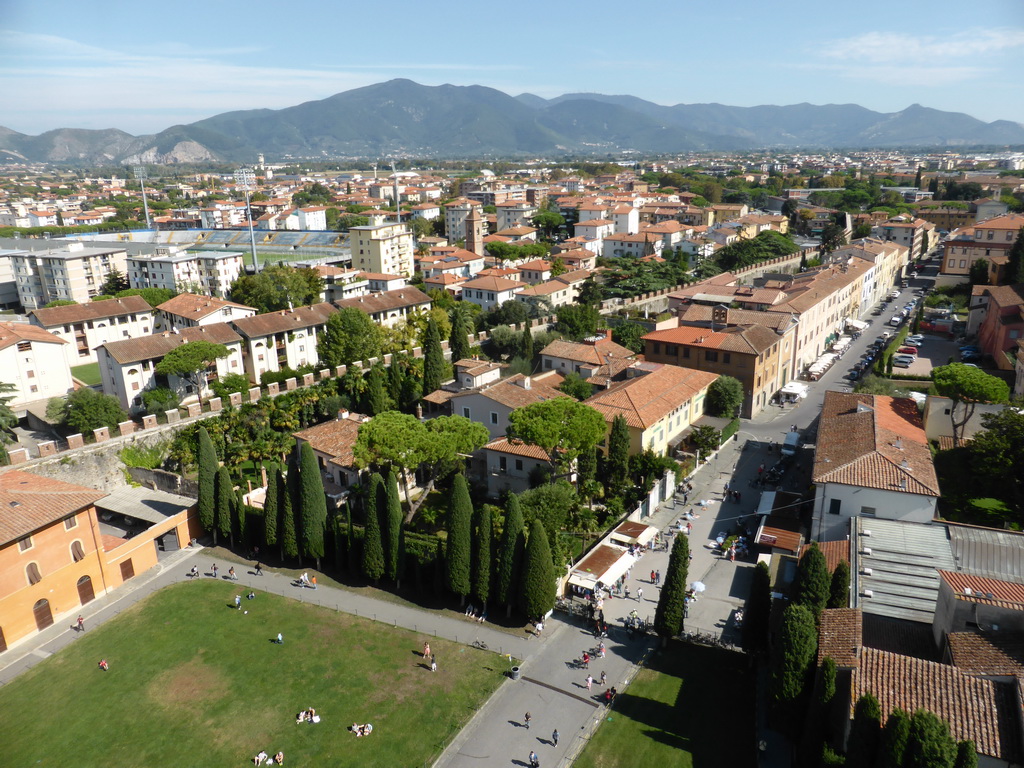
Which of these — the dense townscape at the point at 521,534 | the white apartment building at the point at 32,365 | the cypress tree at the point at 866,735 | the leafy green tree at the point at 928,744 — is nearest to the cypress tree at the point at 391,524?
the dense townscape at the point at 521,534

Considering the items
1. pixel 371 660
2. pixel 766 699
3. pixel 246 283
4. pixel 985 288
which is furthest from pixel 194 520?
pixel 985 288

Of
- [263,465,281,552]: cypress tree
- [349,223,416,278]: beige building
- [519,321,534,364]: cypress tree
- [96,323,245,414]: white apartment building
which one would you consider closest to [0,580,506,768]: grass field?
[263,465,281,552]: cypress tree

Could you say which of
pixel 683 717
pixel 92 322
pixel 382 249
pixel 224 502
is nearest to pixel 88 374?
pixel 92 322

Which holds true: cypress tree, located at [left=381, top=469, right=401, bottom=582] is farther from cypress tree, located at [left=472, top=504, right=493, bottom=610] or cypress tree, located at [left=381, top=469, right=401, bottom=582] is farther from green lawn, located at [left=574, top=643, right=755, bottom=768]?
green lawn, located at [left=574, top=643, right=755, bottom=768]

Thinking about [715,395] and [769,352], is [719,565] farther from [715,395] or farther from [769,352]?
[769,352]

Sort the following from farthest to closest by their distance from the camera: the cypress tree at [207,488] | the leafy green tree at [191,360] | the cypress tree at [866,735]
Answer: the leafy green tree at [191,360] → the cypress tree at [207,488] → the cypress tree at [866,735]

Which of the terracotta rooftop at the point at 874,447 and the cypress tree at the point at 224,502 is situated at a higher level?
the terracotta rooftop at the point at 874,447

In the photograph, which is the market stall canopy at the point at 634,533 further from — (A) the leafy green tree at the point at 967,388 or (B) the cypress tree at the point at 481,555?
(A) the leafy green tree at the point at 967,388
